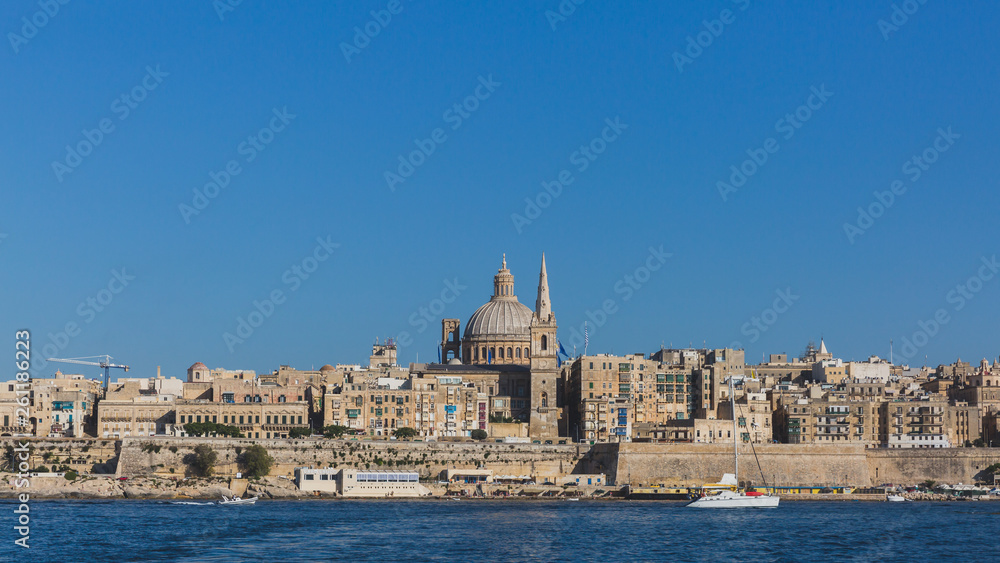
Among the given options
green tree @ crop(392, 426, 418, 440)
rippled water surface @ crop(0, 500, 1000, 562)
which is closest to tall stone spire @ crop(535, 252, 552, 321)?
green tree @ crop(392, 426, 418, 440)

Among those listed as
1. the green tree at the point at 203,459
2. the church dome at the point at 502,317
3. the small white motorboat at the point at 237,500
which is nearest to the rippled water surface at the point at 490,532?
the small white motorboat at the point at 237,500

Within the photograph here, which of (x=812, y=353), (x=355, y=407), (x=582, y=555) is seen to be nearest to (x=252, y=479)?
(x=355, y=407)

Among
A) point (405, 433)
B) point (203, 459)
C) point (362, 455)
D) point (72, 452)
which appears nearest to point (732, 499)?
point (362, 455)

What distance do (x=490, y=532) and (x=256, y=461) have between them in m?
30.0

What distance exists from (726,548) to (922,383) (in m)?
68.9

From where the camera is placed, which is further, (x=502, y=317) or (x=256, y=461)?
(x=502, y=317)

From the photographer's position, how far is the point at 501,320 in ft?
393

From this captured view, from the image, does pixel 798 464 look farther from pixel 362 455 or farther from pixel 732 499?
pixel 362 455

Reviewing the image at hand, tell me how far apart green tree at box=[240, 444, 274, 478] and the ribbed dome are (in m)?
34.1

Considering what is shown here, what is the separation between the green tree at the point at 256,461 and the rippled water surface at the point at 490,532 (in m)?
9.09

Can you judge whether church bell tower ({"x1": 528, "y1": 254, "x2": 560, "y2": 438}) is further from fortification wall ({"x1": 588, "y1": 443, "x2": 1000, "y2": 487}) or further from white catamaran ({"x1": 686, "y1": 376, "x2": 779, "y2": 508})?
white catamaran ({"x1": 686, "y1": 376, "x2": 779, "y2": 508})

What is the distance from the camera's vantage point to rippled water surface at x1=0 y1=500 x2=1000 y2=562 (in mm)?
52250

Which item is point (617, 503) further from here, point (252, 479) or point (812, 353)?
point (812, 353)

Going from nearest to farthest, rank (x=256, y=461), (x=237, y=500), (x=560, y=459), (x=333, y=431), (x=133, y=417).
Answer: (x=237, y=500) < (x=256, y=461) < (x=560, y=459) < (x=333, y=431) < (x=133, y=417)
